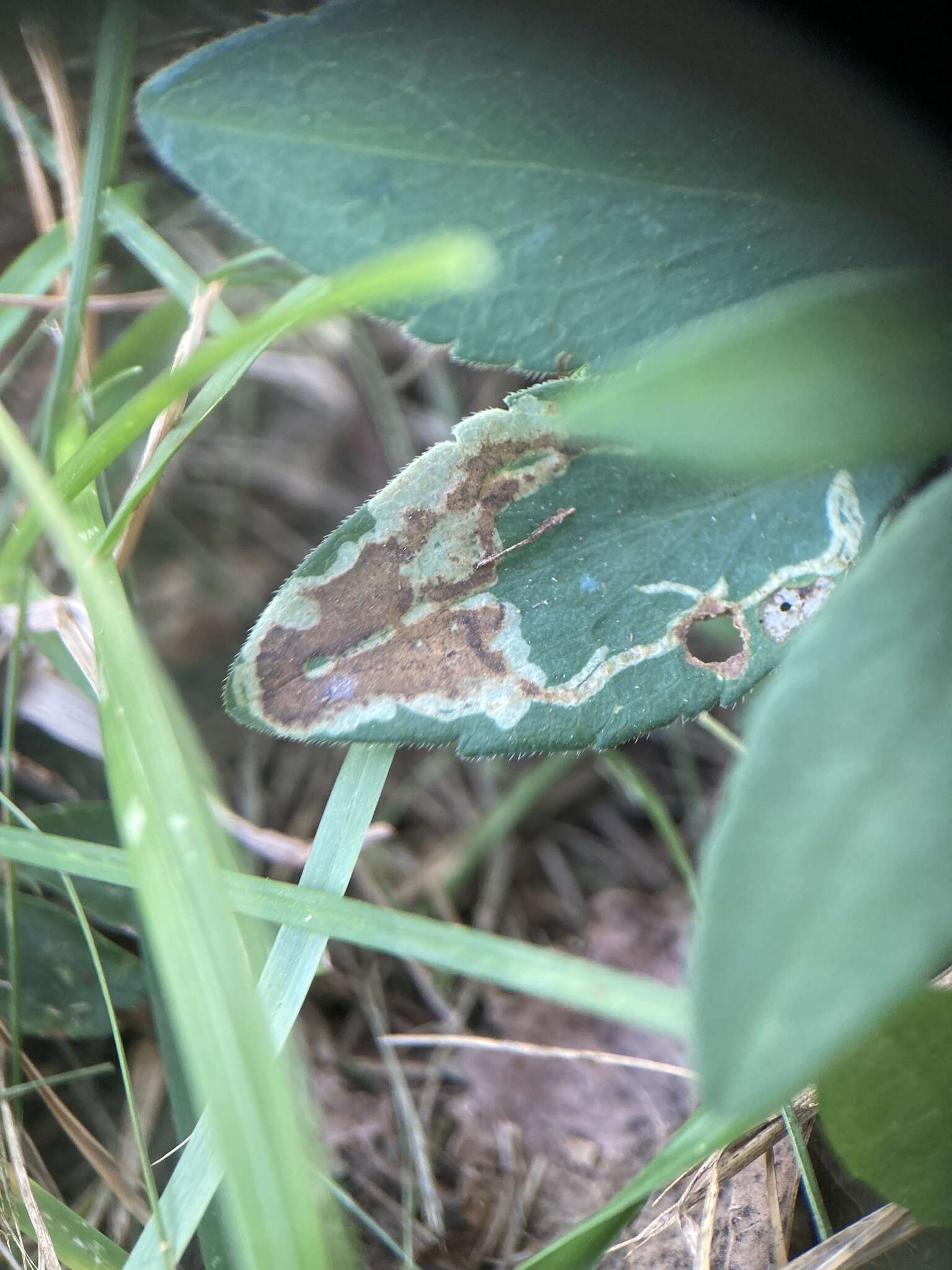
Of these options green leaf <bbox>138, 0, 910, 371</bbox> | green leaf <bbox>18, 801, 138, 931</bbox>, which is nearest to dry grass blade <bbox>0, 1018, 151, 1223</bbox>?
green leaf <bbox>18, 801, 138, 931</bbox>

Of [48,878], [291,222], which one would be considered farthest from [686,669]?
A: [48,878]

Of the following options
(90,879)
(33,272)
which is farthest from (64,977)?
(33,272)

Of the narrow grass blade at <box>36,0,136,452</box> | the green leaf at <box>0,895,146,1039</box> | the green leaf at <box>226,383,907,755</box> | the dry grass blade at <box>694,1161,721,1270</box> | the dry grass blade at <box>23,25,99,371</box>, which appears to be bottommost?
the dry grass blade at <box>694,1161,721,1270</box>

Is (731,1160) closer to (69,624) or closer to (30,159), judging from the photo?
(69,624)

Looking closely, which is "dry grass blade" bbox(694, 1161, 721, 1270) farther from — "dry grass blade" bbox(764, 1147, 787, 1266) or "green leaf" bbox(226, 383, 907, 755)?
"green leaf" bbox(226, 383, 907, 755)

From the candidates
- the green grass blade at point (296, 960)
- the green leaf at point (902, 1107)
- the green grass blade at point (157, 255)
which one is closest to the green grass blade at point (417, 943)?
the green grass blade at point (296, 960)

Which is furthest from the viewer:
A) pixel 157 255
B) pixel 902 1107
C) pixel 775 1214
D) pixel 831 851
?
pixel 157 255
